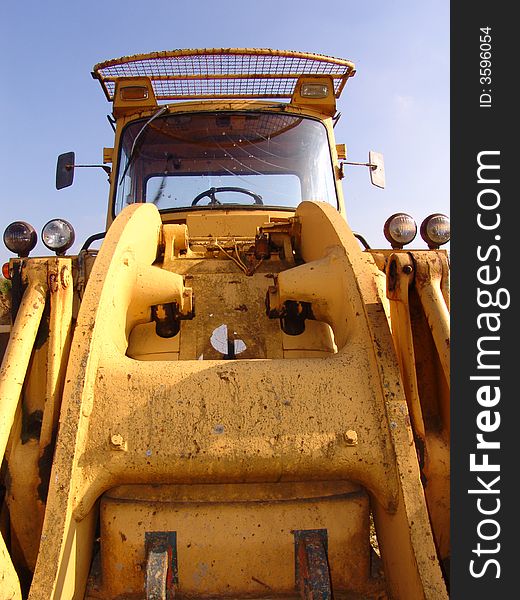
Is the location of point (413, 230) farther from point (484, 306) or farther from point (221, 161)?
point (484, 306)

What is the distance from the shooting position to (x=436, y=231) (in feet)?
11.1

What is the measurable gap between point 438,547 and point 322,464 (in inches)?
23.8

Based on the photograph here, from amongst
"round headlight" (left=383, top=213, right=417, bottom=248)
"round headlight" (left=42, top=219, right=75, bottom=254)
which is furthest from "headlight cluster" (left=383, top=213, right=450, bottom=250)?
"round headlight" (left=42, top=219, right=75, bottom=254)

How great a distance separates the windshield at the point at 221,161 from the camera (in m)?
4.35

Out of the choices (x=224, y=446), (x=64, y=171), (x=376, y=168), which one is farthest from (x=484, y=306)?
(x=64, y=171)

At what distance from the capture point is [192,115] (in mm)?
4383

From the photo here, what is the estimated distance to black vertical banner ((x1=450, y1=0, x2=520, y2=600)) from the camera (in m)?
1.60

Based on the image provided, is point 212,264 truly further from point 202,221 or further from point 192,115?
point 192,115

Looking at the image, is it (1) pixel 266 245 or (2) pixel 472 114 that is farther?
(1) pixel 266 245

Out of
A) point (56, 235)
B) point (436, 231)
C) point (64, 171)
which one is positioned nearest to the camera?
point (436, 231)

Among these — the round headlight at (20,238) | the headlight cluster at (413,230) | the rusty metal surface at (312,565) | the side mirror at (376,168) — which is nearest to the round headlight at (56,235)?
the round headlight at (20,238)

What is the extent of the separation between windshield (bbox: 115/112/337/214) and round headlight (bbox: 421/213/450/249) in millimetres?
1175

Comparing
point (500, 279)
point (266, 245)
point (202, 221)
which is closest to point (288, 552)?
point (500, 279)

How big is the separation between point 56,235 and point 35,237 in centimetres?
14
